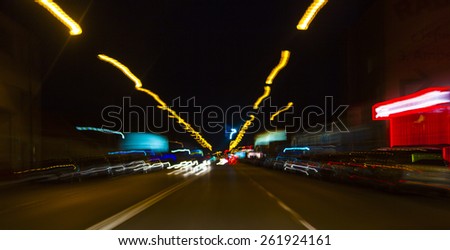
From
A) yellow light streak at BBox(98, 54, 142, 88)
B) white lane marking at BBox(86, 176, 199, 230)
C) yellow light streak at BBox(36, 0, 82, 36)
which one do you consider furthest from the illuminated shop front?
yellow light streak at BBox(36, 0, 82, 36)

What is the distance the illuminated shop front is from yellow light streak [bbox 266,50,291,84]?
8.46m

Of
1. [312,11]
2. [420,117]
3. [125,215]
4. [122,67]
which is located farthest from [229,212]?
[420,117]

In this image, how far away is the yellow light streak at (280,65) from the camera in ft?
74.6

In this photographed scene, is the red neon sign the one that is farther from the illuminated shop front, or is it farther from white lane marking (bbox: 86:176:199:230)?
white lane marking (bbox: 86:176:199:230)

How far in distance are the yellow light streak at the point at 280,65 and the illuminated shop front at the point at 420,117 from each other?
8457mm

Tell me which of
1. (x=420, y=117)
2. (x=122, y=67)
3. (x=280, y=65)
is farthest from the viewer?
(x=420, y=117)

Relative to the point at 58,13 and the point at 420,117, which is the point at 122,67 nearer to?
the point at 58,13

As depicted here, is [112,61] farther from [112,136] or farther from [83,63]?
[112,136]

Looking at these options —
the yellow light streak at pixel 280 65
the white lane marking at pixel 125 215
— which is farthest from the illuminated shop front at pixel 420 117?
the white lane marking at pixel 125 215

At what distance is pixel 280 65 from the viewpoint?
80.6ft

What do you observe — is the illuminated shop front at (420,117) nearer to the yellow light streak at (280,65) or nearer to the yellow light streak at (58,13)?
the yellow light streak at (280,65)

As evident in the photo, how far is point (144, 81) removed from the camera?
28016 mm

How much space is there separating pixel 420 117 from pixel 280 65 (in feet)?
37.7

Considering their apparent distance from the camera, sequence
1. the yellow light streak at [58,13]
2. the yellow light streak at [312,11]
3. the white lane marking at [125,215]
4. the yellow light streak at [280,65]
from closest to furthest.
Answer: the white lane marking at [125,215] → the yellow light streak at [58,13] → the yellow light streak at [312,11] → the yellow light streak at [280,65]
